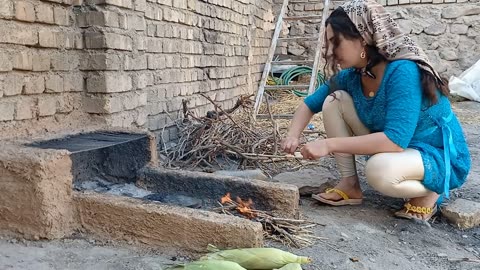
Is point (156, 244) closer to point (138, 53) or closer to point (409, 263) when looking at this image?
point (409, 263)

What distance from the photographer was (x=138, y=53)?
3318 mm

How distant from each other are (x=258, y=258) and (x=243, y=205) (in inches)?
20.5

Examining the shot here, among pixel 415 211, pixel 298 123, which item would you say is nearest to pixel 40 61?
pixel 298 123

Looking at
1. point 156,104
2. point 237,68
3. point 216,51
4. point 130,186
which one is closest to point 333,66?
point 130,186

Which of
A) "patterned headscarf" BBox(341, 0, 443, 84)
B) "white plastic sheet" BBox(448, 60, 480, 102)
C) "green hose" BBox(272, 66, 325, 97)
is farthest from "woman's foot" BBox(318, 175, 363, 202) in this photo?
"white plastic sheet" BBox(448, 60, 480, 102)

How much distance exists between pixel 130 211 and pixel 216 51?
134 inches

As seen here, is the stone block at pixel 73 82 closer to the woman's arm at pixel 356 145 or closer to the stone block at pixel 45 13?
the stone block at pixel 45 13

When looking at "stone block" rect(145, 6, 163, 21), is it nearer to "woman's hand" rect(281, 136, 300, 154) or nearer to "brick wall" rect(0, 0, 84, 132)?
"brick wall" rect(0, 0, 84, 132)

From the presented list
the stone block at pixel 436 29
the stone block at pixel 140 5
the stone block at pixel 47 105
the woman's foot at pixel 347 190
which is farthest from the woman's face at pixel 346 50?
the stone block at pixel 436 29

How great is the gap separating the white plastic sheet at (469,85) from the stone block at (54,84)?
21.5 feet

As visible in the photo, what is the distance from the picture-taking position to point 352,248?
2.26 m

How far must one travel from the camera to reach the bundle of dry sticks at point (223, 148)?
383cm

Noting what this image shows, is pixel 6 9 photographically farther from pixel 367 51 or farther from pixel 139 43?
pixel 367 51

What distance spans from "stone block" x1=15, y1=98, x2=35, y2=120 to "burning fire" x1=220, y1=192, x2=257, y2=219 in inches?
41.1
